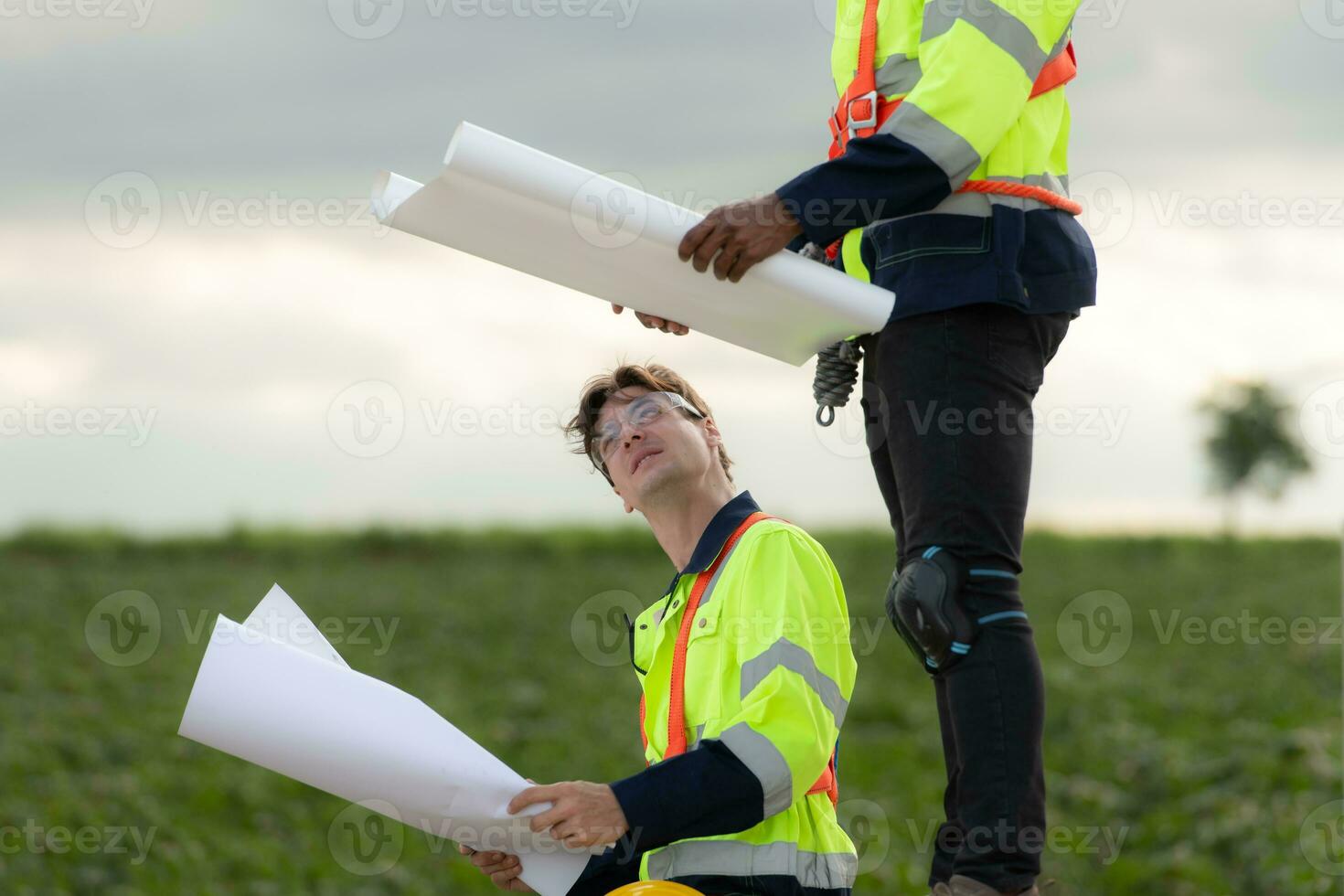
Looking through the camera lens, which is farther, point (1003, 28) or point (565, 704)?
point (565, 704)

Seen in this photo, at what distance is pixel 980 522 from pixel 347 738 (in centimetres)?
119

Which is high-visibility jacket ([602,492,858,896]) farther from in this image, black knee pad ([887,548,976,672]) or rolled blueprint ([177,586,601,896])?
rolled blueprint ([177,586,601,896])

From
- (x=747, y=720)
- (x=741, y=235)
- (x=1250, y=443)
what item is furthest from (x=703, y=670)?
(x=1250, y=443)

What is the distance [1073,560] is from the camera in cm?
1889

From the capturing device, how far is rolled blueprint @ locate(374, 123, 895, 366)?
107 inches

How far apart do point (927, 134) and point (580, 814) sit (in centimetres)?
132

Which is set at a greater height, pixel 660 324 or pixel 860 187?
pixel 860 187

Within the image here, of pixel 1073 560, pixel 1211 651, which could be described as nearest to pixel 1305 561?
pixel 1073 560

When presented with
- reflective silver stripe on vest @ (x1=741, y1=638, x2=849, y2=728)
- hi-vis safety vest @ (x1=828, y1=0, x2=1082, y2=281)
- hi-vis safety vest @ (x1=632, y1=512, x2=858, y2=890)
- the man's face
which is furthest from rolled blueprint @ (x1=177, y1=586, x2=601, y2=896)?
hi-vis safety vest @ (x1=828, y1=0, x2=1082, y2=281)

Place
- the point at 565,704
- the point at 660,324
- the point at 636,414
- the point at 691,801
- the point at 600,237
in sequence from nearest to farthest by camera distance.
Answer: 1. the point at 691,801
2. the point at 600,237
3. the point at 660,324
4. the point at 636,414
5. the point at 565,704

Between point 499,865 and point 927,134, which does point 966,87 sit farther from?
point 499,865

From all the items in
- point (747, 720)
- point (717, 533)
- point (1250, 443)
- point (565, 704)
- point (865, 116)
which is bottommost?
point (747, 720)

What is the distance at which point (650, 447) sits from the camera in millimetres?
3061

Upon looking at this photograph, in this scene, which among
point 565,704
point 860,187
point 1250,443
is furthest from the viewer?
point 1250,443
